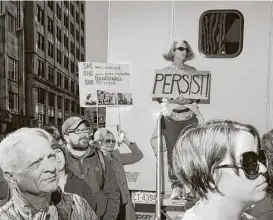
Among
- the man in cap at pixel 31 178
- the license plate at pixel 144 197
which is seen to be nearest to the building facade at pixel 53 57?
the man in cap at pixel 31 178

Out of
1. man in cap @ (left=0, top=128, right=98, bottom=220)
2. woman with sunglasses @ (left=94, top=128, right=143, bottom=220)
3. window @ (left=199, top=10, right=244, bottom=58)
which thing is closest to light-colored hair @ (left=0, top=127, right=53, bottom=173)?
man in cap @ (left=0, top=128, right=98, bottom=220)

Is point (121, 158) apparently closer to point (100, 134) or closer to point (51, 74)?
point (100, 134)

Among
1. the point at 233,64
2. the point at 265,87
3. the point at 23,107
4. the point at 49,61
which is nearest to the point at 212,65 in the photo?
the point at 233,64

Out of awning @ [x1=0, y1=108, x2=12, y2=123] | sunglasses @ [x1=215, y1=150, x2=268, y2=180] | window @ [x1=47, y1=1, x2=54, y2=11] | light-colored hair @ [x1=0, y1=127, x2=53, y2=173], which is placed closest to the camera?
sunglasses @ [x1=215, y1=150, x2=268, y2=180]

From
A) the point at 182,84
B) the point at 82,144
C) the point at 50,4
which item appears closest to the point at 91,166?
the point at 82,144

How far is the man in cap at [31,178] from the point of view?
6.22ft

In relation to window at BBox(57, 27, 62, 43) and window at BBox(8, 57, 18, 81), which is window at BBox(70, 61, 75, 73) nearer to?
window at BBox(57, 27, 62, 43)

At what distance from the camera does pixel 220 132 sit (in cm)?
144

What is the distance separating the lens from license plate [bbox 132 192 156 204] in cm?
226

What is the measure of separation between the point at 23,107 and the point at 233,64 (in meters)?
1.09

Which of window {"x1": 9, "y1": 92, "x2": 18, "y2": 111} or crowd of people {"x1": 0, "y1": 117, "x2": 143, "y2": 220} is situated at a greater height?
window {"x1": 9, "y1": 92, "x2": 18, "y2": 111}

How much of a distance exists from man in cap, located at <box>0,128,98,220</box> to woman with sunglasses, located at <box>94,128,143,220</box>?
348 millimetres

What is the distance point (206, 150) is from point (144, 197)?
35.4 inches

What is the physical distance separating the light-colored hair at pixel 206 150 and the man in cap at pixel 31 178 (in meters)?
0.70
